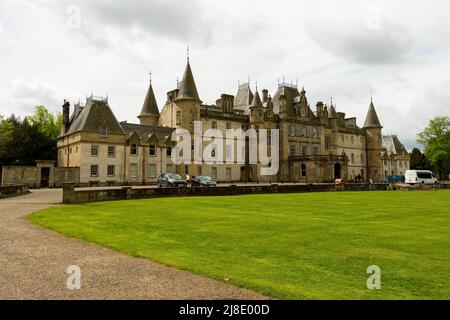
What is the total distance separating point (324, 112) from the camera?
72.1 m

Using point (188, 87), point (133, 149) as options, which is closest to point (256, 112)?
point (188, 87)

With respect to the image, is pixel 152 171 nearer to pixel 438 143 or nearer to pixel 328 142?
pixel 328 142

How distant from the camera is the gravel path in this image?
19.4 feet

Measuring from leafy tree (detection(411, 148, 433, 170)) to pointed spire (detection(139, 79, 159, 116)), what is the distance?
78.7m

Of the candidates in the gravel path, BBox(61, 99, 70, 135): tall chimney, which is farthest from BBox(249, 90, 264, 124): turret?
the gravel path

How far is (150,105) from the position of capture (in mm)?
63469

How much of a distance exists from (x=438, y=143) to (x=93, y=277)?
9034 cm

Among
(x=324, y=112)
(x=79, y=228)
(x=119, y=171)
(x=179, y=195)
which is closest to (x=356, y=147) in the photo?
(x=324, y=112)

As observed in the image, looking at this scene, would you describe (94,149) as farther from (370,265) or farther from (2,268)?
(370,265)

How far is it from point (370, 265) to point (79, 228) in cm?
993

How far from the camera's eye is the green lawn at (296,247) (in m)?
6.23

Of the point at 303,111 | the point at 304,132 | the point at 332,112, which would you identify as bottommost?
the point at 304,132

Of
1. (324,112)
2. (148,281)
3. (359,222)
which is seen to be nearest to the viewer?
(148,281)

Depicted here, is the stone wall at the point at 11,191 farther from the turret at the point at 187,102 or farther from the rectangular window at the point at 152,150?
the turret at the point at 187,102
